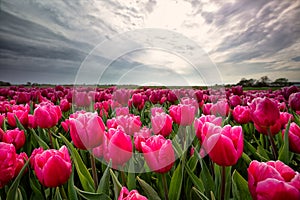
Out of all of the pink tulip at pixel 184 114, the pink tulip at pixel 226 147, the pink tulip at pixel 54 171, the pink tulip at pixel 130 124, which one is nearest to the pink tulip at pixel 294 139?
the pink tulip at pixel 226 147

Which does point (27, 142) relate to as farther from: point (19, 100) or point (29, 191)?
point (19, 100)

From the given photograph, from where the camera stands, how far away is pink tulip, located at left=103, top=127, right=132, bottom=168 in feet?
4.66

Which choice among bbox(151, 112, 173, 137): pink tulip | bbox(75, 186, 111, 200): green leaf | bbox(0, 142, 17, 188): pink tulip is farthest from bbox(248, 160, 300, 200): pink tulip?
bbox(0, 142, 17, 188): pink tulip

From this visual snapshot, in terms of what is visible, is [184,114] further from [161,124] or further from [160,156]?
[160,156]

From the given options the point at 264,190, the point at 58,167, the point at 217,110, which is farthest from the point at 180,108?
the point at 264,190

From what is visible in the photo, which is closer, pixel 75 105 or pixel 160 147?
pixel 160 147

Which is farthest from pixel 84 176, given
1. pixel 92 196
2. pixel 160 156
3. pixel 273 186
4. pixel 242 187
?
pixel 273 186

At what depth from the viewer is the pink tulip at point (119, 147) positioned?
1.42 meters

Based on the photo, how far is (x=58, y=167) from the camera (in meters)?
1.34

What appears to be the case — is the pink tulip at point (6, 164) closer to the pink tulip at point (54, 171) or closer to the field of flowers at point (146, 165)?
the field of flowers at point (146, 165)

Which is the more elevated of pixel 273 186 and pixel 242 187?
pixel 273 186

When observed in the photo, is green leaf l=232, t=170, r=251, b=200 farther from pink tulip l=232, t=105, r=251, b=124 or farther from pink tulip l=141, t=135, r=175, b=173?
pink tulip l=232, t=105, r=251, b=124

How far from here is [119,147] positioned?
1.43 meters

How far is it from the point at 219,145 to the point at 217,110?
69.4 inches
